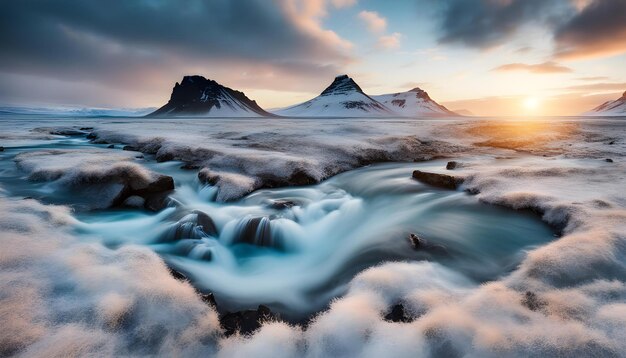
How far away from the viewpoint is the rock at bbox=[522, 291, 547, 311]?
16.8ft

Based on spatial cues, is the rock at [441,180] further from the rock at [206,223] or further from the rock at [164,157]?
the rock at [164,157]

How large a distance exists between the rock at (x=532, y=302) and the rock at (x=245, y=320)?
4226 mm

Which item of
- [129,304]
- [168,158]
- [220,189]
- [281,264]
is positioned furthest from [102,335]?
[168,158]

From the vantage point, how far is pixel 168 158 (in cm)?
2066

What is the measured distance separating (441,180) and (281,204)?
6.88 m

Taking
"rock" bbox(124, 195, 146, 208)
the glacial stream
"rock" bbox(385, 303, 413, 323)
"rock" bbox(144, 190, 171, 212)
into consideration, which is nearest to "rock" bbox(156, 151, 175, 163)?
the glacial stream

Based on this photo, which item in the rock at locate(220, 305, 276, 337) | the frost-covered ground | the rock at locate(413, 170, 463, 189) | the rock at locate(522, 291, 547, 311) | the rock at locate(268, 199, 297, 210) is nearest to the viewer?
the frost-covered ground

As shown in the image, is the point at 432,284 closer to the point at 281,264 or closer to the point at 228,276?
the point at 281,264

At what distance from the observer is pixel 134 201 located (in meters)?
12.0

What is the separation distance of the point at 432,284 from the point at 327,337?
7.80 ft

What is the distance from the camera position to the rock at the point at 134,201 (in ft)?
39.0

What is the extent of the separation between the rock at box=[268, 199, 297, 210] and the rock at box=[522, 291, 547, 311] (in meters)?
7.74

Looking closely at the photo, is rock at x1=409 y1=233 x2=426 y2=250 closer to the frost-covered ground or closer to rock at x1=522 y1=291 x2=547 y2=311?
the frost-covered ground

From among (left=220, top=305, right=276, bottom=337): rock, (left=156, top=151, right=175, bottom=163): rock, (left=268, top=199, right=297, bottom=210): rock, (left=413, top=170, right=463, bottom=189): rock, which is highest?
(left=413, top=170, right=463, bottom=189): rock
